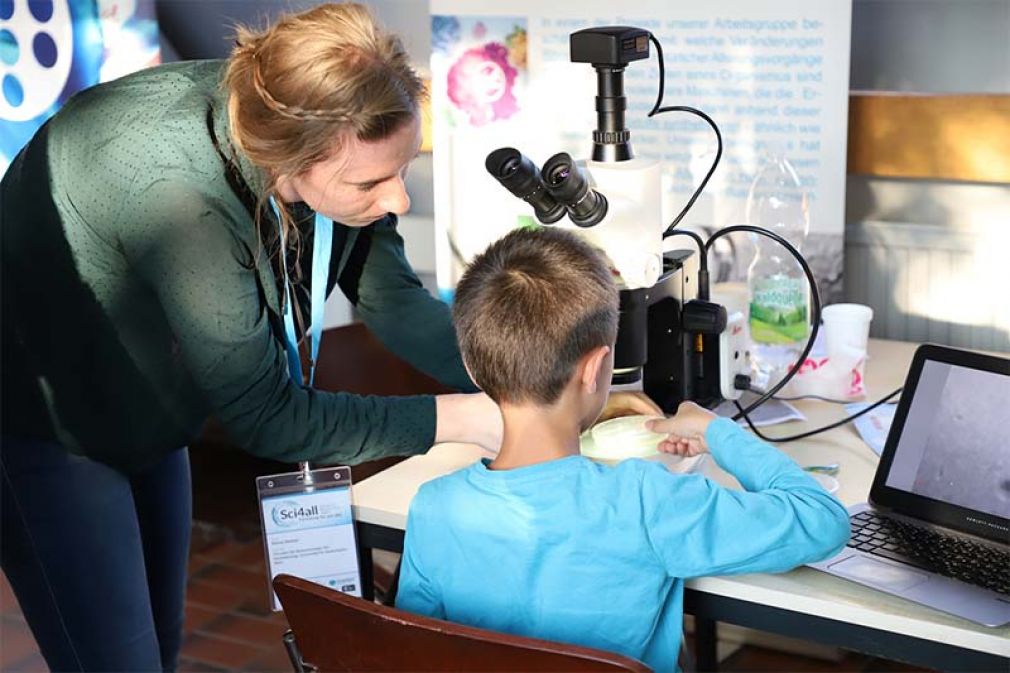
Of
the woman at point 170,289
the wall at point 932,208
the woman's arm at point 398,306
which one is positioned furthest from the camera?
the wall at point 932,208

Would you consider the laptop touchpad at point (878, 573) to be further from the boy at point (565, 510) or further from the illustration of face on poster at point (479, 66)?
the illustration of face on poster at point (479, 66)

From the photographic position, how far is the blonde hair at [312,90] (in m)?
1.41

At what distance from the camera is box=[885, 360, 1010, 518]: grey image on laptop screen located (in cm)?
151

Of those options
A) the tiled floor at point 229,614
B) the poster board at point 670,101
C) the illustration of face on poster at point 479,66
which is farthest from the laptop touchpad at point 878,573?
the illustration of face on poster at point 479,66

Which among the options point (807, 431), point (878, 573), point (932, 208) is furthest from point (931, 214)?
point (878, 573)

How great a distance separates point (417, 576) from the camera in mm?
1428

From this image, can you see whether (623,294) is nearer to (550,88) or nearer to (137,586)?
(137,586)

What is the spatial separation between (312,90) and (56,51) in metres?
1.75

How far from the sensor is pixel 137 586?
1691 mm

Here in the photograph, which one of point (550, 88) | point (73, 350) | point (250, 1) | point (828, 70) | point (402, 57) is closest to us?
point (402, 57)

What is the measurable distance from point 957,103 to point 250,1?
181cm

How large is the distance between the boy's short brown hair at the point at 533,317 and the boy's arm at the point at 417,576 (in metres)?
0.16

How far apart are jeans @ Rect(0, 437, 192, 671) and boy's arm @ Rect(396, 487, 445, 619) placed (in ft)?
1.49

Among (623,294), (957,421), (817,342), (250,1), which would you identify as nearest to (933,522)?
(957,421)
